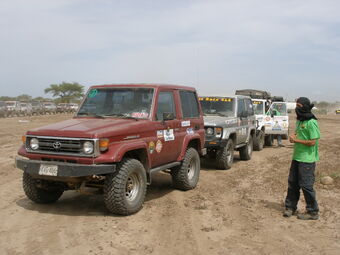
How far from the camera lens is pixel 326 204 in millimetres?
6582

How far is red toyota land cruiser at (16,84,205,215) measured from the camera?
518cm

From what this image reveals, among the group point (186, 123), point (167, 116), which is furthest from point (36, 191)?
point (186, 123)

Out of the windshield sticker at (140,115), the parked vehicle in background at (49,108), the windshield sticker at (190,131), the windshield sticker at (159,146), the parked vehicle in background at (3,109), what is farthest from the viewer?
the parked vehicle in background at (49,108)

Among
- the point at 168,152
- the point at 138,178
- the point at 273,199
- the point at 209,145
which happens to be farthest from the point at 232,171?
the point at 138,178

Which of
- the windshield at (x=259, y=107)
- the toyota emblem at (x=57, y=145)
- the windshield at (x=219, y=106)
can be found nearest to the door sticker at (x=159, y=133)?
the toyota emblem at (x=57, y=145)

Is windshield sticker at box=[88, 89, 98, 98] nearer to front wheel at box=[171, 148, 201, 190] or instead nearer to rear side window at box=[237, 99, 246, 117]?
front wheel at box=[171, 148, 201, 190]

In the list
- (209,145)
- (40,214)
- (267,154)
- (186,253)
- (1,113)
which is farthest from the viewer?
(1,113)

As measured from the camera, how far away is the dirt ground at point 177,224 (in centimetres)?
449

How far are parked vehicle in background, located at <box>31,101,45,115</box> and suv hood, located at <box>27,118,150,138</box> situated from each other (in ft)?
108

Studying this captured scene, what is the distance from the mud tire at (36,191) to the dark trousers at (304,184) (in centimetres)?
363

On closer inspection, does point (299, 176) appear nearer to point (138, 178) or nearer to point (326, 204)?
point (326, 204)

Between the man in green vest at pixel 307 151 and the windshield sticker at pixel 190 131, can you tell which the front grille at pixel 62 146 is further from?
the man in green vest at pixel 307 151

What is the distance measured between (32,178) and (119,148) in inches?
63.8

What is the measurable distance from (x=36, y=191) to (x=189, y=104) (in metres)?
3.31
